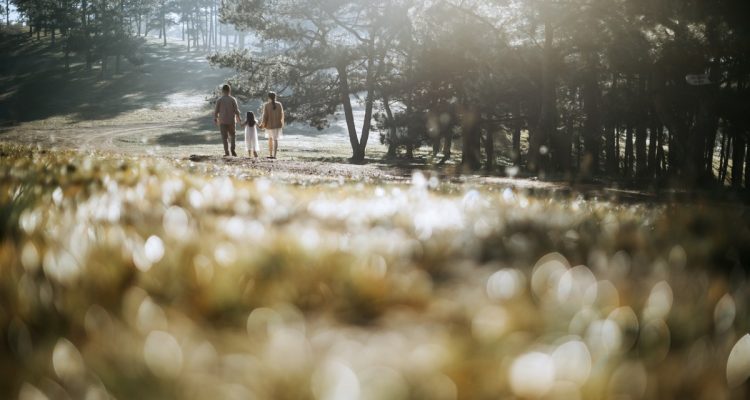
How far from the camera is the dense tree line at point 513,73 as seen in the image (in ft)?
73.3

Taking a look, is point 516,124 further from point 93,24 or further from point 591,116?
point 93,24

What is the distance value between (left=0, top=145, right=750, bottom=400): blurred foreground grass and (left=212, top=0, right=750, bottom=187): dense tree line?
18939 millimetres

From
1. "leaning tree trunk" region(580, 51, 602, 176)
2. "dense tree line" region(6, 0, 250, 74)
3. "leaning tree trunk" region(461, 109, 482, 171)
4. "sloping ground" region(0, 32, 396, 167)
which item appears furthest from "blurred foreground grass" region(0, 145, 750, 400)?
"dense tree line" region(6, 0, 250, 74)

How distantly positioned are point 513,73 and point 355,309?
2842 cm

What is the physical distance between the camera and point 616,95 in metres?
33.1

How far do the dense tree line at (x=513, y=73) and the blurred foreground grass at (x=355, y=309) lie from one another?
1894 centimetres

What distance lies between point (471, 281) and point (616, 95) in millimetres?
33560

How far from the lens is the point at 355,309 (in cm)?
178

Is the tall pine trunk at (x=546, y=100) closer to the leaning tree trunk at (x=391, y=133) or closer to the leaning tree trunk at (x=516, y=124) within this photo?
the leaning tree trunk at (x=516, y=124)

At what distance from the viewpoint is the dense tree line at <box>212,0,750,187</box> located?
22344mm

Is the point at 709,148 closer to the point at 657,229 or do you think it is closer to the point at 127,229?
the point at 657,229

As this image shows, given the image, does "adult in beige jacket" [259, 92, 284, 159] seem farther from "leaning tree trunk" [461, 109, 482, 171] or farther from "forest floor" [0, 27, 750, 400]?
"forest floor" [0, 27, 750, 400]

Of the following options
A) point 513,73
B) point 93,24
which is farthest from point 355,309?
point 93,24

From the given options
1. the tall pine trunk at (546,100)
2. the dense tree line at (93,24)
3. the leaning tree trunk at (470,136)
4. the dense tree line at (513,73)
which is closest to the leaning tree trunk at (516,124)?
the dense tree line at (513,73)
